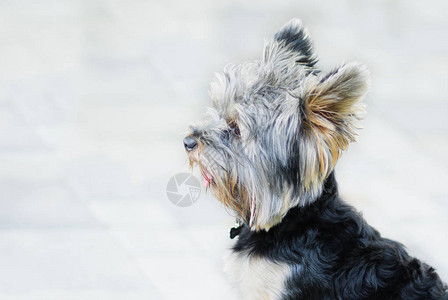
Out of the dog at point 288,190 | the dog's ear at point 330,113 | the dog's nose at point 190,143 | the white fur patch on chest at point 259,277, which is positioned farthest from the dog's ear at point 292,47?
the white fur patch on chest at point 259,277

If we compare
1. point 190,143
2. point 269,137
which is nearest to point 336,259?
point 269,137

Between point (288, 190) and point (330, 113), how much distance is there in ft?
0.88

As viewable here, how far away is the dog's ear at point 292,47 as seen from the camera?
1.71 metres

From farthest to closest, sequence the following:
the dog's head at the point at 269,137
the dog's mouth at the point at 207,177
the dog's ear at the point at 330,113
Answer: the dog's mouth at the point at 207,177 < the dog's head at the point at 269,137 < the dog's ear at the point at 330,113

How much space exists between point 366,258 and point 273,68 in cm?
62

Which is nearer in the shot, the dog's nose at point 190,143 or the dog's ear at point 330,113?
the dog's ear at point 330,113

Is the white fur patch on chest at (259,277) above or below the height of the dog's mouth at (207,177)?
below

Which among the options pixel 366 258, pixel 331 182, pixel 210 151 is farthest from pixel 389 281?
pixel 210 151

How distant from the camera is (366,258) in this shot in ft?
5.41

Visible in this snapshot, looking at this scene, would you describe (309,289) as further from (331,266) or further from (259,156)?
(259,156)
